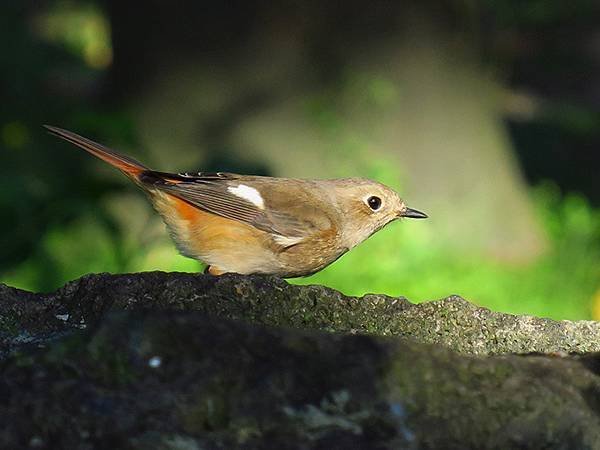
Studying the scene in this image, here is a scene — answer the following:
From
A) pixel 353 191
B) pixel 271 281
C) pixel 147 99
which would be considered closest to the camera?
pixel 271 281

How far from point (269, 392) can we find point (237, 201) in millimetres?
2724

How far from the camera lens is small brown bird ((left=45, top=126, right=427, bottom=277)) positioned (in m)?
4.70

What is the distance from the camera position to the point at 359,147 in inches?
330

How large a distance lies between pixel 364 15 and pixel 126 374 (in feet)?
21.5

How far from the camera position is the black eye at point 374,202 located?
497 cm

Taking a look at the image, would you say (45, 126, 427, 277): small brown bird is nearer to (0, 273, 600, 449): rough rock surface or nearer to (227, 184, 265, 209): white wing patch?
(227, 184, 265, 209): white wing patch

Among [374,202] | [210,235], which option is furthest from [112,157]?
[374,202]

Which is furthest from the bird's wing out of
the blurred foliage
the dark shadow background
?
the dark shadow background

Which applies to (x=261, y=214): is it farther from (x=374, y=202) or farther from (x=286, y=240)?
(x=374, y=202)

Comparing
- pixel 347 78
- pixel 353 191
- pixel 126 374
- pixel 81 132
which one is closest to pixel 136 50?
pixel 81 132

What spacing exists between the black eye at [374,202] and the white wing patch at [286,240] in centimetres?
45

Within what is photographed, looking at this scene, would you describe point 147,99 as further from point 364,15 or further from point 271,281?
point 271,281

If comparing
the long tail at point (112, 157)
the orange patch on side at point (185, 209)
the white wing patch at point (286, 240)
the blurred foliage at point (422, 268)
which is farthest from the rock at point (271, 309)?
the blurred foliage at point (422, 268)

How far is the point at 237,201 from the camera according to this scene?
492 centimetres
